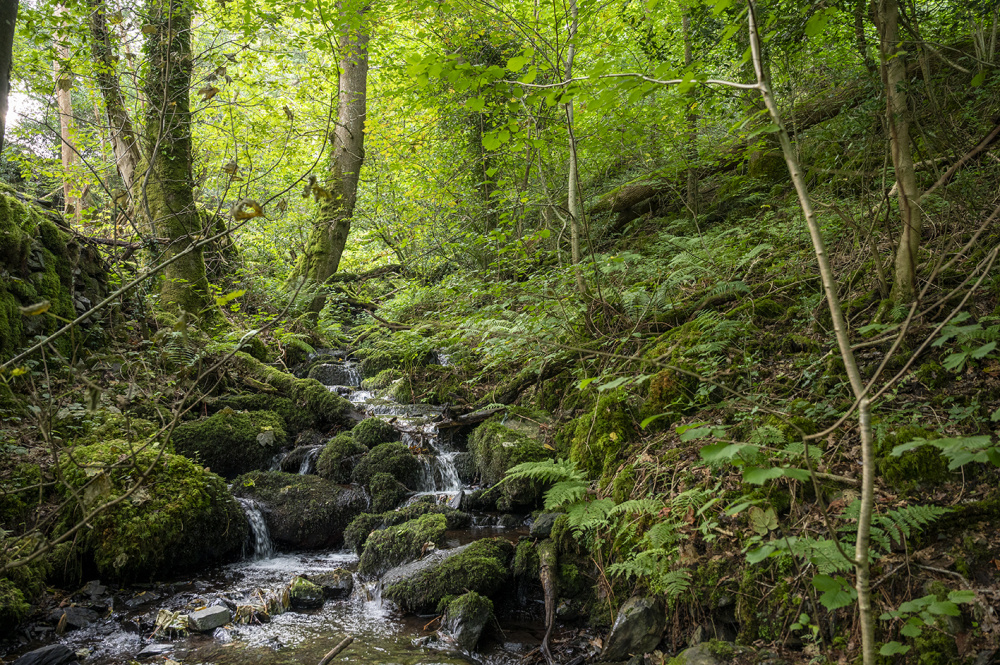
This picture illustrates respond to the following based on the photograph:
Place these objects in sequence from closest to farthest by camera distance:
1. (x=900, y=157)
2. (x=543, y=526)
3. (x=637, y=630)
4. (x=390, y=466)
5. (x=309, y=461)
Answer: (x=637, y=630) < (x=900, y=157) < (x=543, y=526) < (x=390, y=466) < (x=309, y=461)

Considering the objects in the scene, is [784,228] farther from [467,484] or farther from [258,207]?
[258,207]

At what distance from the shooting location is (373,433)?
780 centimetres

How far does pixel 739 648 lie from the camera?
2994mm

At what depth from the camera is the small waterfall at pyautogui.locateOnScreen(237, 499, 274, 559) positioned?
5957mm

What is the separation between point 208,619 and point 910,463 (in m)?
5.42

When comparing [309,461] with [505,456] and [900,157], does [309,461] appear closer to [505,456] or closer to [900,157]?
[505,456]

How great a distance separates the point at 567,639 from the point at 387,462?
3813 mm

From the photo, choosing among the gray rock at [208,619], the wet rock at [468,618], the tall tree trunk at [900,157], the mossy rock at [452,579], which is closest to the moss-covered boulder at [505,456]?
the mossy rock at [452,579]

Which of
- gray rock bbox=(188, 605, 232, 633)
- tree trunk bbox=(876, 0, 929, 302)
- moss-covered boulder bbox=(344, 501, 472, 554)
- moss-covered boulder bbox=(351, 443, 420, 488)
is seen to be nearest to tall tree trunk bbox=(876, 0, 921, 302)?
tree trunk bbox=(876, 0, 929, 302)

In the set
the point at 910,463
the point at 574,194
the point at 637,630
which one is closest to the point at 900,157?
the point at 910,463

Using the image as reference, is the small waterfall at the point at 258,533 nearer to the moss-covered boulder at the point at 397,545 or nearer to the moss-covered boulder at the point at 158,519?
the moss-covered boulder at the point at 158,519

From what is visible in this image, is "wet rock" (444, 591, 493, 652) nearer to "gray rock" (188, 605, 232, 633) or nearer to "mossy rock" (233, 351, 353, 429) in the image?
"gray rock" (188, 605, 232, 633)

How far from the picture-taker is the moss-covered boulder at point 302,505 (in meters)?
6.14

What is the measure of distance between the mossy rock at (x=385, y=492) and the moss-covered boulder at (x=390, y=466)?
144mm
